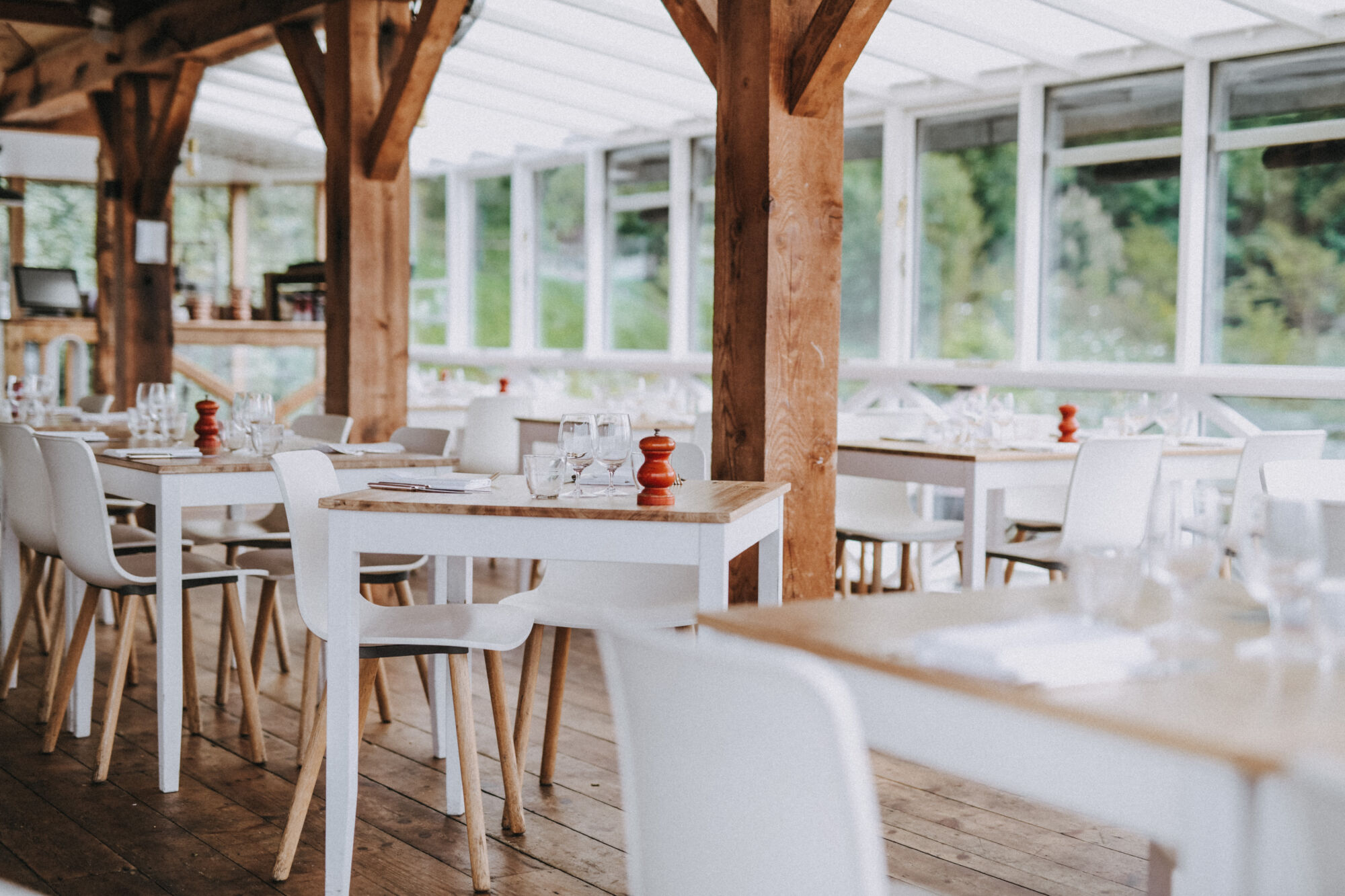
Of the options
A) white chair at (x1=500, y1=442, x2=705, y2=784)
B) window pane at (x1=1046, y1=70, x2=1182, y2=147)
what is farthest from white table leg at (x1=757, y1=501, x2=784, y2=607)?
window pane at (x1=1046, y1=70, x2=1182, y2=147)

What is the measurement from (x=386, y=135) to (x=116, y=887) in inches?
131

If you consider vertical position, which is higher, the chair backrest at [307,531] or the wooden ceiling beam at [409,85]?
the wooden ceiling beam at [409,85]

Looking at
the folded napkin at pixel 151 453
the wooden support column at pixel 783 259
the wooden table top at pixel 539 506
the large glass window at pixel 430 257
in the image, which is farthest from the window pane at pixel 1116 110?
the large glass window at pixel 430 257

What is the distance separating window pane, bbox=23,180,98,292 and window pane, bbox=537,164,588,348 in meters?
3.73

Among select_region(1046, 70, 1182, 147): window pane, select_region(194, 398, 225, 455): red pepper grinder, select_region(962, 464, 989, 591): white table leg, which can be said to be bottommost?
select_region(962, 464, 989, 591): white table leg

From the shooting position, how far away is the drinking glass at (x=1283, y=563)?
1.46 meters

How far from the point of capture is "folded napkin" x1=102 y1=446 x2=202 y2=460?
3.55 meters

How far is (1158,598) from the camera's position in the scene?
71.9 inches

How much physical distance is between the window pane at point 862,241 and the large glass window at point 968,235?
0.26 metres

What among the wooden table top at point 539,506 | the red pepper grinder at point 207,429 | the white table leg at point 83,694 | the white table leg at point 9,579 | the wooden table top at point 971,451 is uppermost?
the red pepper grinder at point 207,429

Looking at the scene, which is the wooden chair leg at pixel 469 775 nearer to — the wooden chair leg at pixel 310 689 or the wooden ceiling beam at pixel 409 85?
the wooden chair leg at pixel 310 689

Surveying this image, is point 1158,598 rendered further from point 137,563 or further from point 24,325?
point 24,325

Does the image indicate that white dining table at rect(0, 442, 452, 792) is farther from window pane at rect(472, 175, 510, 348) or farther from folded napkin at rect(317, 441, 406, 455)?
window pane at rect(472, 175, 510, 348)

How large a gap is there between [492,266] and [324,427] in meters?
5.46
